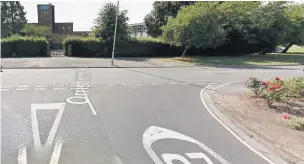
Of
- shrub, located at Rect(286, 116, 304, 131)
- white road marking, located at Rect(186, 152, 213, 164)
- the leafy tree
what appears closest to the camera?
white road marking, located at Rect(186, 152, 213, 164)

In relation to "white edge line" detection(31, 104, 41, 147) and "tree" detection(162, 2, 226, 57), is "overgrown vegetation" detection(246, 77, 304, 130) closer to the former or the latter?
"white edge line" detection(31, 104, 41, 147)

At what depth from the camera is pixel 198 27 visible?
23.8 meters

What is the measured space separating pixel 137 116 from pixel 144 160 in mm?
2625

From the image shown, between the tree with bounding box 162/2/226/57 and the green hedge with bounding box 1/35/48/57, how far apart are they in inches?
503

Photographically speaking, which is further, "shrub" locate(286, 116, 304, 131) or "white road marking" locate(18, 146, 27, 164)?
"shrub" locate(286, 116, 304, 131)

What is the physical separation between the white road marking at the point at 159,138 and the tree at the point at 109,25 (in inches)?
876

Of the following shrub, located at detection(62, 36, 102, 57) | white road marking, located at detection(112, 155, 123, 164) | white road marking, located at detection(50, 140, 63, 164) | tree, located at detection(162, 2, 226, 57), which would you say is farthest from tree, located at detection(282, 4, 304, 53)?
white road marking, located at detection(50, 140, 63, 164)

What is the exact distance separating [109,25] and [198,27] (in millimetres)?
9081

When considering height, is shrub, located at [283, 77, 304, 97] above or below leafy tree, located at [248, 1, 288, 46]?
below

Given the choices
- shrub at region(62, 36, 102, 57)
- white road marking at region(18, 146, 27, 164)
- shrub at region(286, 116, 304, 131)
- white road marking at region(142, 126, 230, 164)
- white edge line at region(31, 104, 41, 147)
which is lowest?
white road marking at region(18, 146, 27, 164)

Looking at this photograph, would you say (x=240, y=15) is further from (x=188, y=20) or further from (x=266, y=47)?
(x=188, y=20)

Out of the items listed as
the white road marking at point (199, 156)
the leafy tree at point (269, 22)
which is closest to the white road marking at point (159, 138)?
the white road marking at point (199, 156)

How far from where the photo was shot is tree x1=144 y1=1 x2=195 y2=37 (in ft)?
130

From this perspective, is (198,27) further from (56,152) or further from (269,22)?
(56,152)
